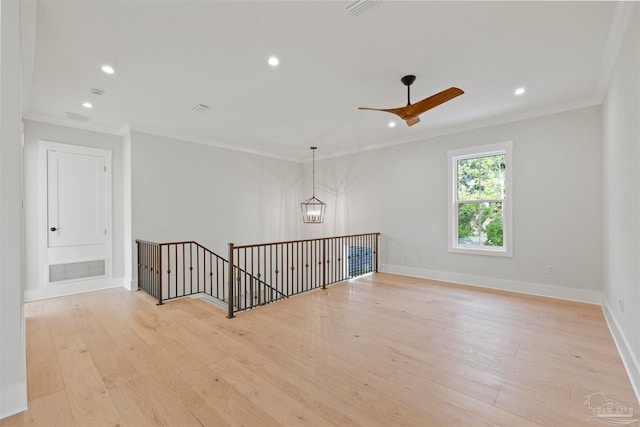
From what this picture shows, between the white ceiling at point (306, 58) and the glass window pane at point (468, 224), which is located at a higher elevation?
the white ceiling at point (306, 58)

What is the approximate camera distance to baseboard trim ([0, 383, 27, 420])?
1.76 metres

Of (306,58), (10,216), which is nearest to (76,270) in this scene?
(10,216)

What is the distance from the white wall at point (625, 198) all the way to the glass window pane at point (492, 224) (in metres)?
1.41

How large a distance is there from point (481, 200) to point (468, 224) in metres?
0.48

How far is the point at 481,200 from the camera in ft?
15.9

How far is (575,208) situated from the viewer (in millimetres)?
4016

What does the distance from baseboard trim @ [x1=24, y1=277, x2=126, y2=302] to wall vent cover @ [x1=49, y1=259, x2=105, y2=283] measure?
9cm

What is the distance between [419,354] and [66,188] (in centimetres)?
572

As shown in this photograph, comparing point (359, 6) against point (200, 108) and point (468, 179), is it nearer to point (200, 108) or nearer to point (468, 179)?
point (200, 108)

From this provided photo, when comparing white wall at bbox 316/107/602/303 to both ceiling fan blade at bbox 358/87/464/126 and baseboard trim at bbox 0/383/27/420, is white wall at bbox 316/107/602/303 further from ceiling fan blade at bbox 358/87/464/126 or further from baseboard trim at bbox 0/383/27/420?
baseboard trim at bbox 0/383/27/420

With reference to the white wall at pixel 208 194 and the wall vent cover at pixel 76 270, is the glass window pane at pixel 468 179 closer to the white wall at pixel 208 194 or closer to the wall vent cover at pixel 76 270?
the white wall at pixel 208 194

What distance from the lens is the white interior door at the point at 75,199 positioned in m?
4.44

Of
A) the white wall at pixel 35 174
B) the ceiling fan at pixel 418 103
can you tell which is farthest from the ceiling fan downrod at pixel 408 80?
the white wall at pixel 35 174

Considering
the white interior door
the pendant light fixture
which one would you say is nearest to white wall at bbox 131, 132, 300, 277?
the pendant light fixture
